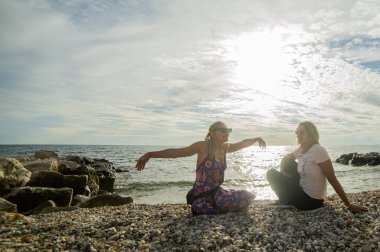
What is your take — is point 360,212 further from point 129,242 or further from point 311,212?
point 129,242

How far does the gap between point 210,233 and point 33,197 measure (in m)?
10.5

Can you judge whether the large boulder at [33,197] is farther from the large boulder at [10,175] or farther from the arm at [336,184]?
the arm at [336,184]

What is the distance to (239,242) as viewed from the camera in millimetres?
6449

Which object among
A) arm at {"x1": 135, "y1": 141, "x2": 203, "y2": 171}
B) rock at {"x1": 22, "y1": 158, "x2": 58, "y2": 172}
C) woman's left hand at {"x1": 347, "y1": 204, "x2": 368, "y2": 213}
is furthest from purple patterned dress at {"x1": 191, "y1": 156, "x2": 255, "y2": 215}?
rock at {"x1": 22, "y1": 158, "x2": 58, "y2": 172}

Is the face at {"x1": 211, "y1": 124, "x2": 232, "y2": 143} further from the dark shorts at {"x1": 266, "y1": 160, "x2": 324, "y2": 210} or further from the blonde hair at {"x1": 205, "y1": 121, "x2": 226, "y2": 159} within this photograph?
the dark shorts at {"x1": 266, "y1": 160, "x2": 324, "y2": 210}

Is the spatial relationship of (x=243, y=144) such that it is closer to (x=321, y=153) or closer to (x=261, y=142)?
(x=261, y=142)

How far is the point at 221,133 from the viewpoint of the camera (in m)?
8.26

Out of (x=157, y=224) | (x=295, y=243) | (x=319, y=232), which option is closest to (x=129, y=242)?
(x=157, y=224)

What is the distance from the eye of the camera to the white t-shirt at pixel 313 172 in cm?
854

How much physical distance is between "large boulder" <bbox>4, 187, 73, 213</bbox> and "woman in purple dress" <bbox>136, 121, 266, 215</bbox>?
8.41m

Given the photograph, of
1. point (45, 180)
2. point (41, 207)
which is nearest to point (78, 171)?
point (45, 180)

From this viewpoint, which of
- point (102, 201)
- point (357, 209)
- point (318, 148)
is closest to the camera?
point (357, 209)

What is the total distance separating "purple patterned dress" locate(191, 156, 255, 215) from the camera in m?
8.50

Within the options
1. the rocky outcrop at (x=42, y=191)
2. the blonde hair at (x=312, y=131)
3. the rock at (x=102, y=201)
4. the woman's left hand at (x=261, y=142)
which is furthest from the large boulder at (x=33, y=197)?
the blonde hair at (x=312, y=131)
